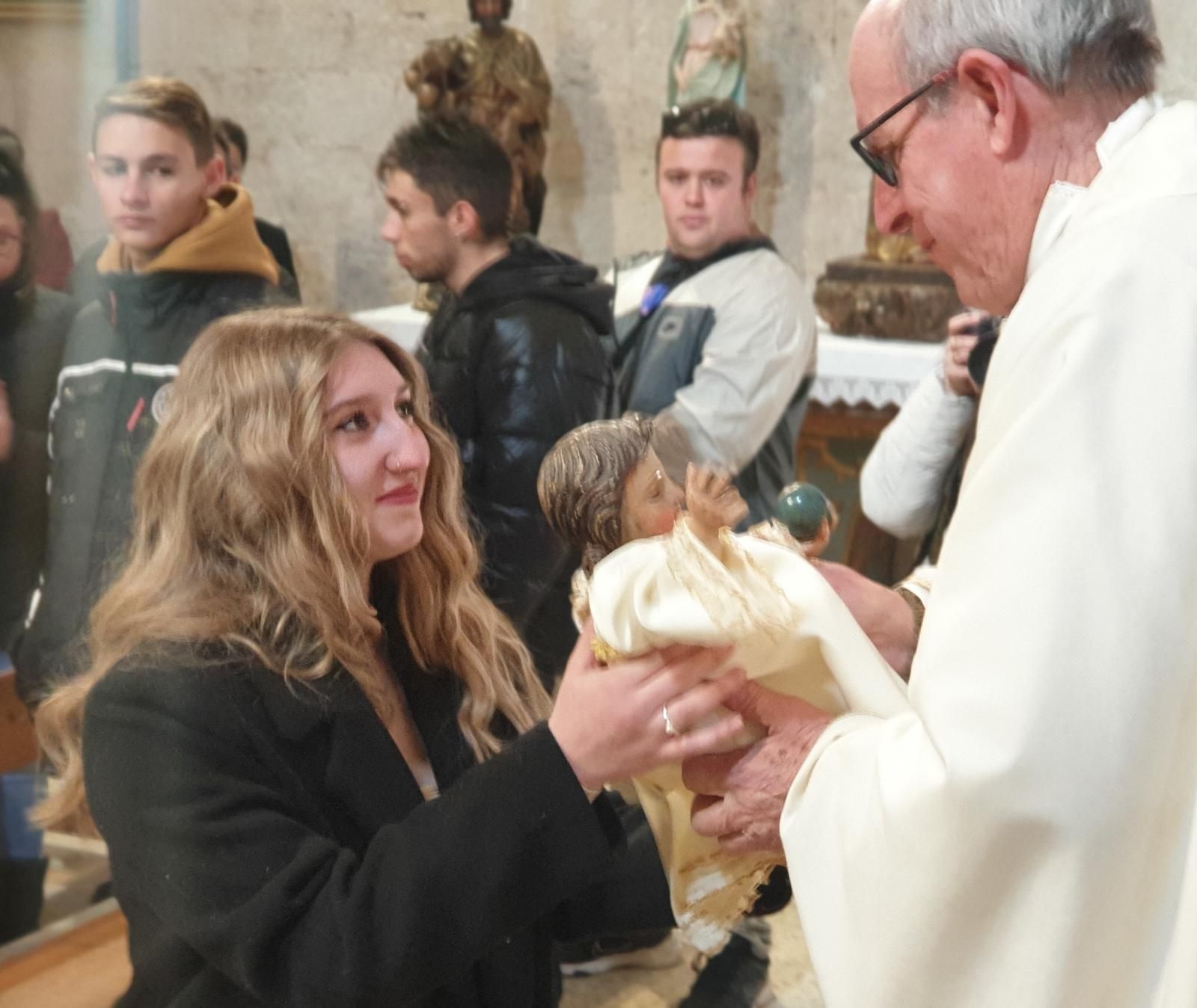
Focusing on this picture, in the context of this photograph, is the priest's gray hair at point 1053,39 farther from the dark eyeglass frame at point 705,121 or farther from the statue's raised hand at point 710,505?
the dark eyeglass frame at point 705,121

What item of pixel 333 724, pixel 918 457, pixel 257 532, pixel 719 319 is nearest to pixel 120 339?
pixel 257 532

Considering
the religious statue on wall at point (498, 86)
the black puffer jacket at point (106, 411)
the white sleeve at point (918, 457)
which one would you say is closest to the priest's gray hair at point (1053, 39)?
the white sleeve at point (918, 457)

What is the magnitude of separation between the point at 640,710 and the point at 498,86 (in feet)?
13.9

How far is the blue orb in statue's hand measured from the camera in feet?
5.63

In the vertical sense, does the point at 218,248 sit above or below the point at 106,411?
above

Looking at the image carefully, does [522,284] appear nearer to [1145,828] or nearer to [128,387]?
[128,387]

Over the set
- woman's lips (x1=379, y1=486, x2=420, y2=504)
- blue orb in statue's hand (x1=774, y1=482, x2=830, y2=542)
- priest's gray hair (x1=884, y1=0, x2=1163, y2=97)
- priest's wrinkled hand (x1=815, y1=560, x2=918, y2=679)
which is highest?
priest's gray hair (x1=884, y1=0, x2=1163, y2=97)

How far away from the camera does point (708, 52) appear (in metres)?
5.46

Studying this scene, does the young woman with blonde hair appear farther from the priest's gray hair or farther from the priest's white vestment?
the priest's gray hair

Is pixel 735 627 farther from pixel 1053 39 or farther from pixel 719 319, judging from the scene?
pixel 719 319

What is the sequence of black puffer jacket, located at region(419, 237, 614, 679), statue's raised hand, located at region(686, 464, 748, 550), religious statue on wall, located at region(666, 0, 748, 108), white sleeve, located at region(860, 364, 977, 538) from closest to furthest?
statue's raised hand, located at region(686, 464, 748, 550) → black puffer jacket, located at region(419, 237, 614, 679) → white sleeve, located at region(860, 364, 977, 538) → religious statue on wall, located at region(666, 0, 748, 108)

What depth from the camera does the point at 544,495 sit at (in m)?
1.66

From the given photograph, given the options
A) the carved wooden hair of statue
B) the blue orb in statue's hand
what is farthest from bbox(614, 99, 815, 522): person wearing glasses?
the carved wooden hair of statue

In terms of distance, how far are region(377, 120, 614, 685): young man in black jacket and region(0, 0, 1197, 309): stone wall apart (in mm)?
525
